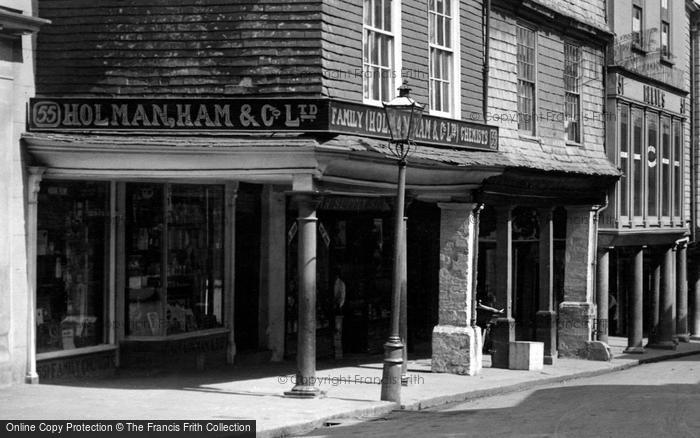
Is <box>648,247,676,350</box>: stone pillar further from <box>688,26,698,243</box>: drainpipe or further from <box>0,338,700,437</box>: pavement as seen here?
<box>0,338,700,437</box>: pavement

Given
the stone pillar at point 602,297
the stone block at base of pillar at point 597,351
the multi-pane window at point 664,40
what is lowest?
the stone block at base of pillar at point 597,351

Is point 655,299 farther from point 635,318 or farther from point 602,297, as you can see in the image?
point 602,297

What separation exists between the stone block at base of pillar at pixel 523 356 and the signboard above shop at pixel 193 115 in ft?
22.3

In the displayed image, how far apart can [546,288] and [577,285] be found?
153 cm

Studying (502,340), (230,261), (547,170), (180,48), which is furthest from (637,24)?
(180,48)

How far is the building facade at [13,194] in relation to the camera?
16.5 meters

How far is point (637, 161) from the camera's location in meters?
29.5

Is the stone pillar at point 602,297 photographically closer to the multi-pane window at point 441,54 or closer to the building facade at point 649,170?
the building facade at point 649,170

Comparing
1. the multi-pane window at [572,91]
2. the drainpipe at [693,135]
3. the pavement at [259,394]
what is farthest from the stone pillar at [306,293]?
the drainpipe at [693,135]

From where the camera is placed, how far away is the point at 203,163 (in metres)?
16.6

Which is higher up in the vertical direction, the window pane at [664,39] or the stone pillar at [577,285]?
the window pane at [664,39]

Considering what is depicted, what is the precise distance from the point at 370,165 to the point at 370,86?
65.0 inches

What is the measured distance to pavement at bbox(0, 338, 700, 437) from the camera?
1398 cm

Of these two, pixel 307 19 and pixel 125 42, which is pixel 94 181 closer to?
pixel 125 42
